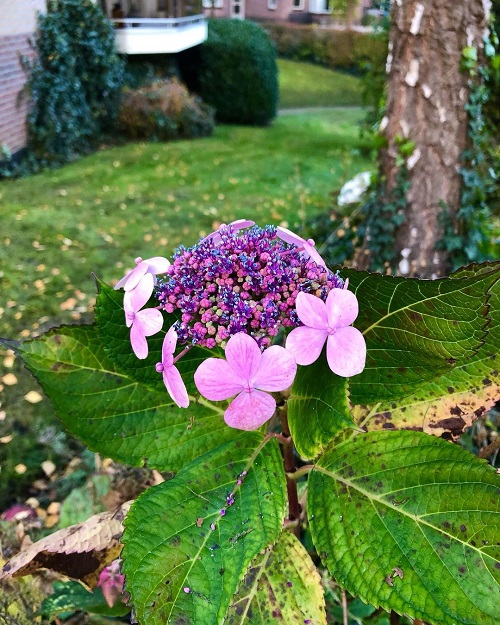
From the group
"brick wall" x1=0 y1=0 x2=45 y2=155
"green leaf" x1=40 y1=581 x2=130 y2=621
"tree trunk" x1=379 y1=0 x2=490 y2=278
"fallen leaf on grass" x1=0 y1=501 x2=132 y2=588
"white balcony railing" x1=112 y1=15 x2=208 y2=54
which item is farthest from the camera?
A: "white balcony railing" x1=112 y1=15 x2=208 y2=54

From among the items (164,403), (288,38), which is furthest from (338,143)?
(288,38)

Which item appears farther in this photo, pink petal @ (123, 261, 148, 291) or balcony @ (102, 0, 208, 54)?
balcony @ (102, 0, 208, 54)

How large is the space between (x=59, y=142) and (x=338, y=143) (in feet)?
14.9

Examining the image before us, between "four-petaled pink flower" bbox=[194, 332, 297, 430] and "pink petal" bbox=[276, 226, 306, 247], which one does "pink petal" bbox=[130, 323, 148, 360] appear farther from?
"pink petal" bbox=[276, 226, 306, 247]

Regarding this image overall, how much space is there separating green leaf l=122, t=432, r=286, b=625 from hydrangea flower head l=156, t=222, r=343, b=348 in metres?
0.20

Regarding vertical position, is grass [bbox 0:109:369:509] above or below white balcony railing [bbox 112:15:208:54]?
below

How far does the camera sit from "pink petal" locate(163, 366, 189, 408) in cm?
71

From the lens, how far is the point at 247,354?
66cm

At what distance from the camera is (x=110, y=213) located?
20.2 feet

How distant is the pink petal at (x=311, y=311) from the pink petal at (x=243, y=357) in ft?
0.21

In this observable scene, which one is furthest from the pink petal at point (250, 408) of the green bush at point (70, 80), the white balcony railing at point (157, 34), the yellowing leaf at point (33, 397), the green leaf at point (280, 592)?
the white balcony railing at point (157, 34)

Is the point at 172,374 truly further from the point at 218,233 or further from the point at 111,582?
the point at 111,582

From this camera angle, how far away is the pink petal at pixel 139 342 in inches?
29.1

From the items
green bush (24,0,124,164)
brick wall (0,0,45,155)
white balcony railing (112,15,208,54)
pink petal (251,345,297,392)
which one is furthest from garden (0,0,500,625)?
white balcony railing (112,15,208,54)
